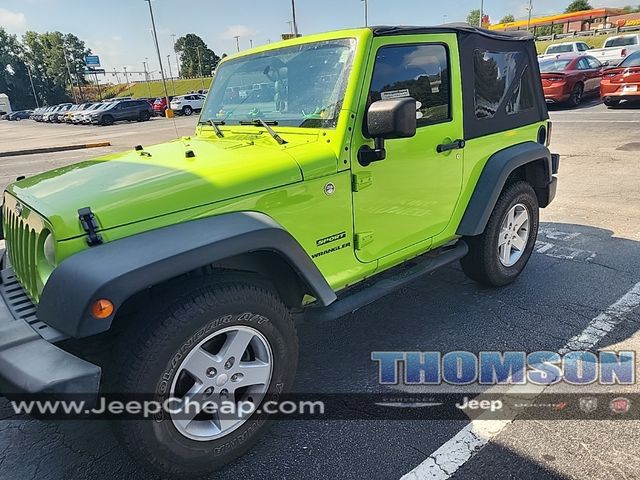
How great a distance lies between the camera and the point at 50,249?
82.1 inches

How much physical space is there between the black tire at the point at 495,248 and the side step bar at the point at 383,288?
139 millimetres

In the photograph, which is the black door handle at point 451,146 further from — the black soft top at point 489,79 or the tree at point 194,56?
the tree at point 194,56

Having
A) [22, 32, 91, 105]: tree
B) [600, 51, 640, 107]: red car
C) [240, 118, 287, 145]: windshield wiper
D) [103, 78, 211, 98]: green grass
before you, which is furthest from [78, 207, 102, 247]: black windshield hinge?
[22, 32, 91, 105]: tree

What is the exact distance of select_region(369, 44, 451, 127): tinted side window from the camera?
111 inches

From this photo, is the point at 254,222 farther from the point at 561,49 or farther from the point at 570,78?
the point at 561,49

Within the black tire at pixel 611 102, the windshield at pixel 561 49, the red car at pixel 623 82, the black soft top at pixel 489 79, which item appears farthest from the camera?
the windshield at pixel 561 49

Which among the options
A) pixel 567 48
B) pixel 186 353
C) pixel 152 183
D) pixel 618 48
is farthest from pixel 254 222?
pixel 618 48

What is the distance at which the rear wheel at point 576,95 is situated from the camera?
15.7 meters

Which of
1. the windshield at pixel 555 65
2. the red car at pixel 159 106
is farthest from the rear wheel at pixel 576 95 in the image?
the red car at pixel 159 106

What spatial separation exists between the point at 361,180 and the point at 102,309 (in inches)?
59.2

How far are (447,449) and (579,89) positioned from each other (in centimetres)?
1683

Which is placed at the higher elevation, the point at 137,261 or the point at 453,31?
the point at 453,31

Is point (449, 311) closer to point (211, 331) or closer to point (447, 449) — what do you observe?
point (447, 449)

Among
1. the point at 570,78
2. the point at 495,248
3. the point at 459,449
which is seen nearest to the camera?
the point at 459,449
